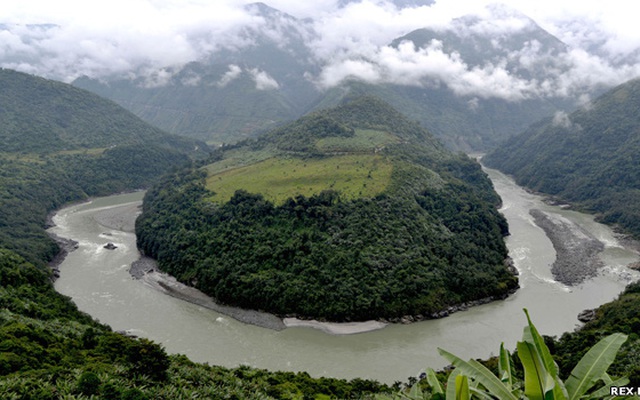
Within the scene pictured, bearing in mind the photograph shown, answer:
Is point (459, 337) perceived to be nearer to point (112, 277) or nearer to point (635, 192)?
point (112, 277)

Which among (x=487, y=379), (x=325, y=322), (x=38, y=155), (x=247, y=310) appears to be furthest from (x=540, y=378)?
(x=38, y=155)

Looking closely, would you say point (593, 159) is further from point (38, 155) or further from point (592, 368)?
point (38, 155)

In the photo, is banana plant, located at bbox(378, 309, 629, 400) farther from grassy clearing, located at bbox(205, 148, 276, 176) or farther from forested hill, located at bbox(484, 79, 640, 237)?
grassy clearing, located at bbox(205, 148, 276, 176)

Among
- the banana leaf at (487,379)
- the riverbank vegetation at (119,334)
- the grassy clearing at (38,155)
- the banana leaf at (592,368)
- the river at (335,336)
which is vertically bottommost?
the river at (335,336)

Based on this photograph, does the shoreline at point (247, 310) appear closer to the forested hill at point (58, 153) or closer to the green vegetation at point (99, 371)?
the forested hill at point (58, 153)

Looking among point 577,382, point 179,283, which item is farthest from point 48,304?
point 577,382

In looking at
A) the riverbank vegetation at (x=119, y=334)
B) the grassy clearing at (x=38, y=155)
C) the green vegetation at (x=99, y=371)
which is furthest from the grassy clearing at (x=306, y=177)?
the grassy clearing at (x=38, y=155)
